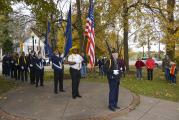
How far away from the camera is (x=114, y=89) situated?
35.8 feet

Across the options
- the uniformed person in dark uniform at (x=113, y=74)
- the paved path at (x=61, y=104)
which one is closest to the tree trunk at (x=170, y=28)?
the paved path at (x=61, y=104)

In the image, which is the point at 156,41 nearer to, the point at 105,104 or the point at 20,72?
the point at 20,72

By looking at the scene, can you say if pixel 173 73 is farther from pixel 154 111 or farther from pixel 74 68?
pixel 74 68

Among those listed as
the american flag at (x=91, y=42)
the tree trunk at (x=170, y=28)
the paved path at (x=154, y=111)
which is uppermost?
the tree trunk at (x=170, y=28)

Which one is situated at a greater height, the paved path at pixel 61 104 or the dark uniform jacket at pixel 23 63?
the dark uniform jacket at pixel 23 63

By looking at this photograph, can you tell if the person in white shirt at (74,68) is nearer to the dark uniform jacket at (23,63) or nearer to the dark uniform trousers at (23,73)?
the dark uniform jacket at (23,63)

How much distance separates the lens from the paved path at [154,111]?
10406 mm

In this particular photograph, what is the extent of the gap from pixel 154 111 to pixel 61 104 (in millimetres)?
3193

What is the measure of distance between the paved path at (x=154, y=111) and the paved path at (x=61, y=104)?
0.41 meters

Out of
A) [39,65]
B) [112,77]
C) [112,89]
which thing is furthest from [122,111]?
[39,65]

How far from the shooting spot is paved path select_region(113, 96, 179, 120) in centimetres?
1041

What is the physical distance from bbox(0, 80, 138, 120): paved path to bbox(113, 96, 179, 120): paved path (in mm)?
406

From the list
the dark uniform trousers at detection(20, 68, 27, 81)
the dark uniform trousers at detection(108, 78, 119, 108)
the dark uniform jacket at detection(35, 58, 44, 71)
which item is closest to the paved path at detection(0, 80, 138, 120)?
the dark uniform trousers at detection(108, 78, 119, 108)

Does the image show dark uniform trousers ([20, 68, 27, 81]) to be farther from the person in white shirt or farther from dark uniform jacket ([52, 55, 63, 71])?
the person in white shirt
